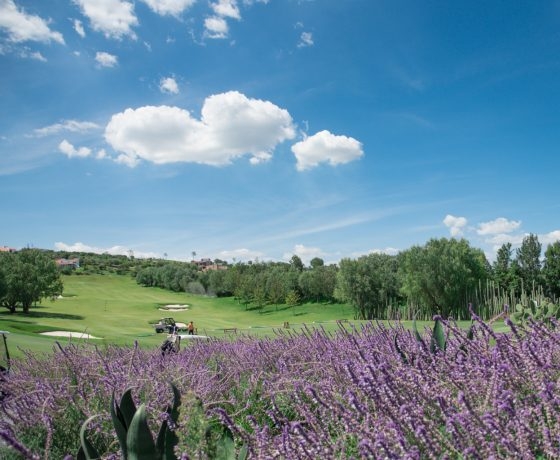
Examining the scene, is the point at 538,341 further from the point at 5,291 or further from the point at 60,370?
the point at 5,291

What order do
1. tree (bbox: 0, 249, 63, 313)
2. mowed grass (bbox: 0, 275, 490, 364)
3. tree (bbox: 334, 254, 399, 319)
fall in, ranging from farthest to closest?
tree (bbox: 334, 254, 399, 319), tree (bbox: 0, 249, 63, 313), mowed grass (bbox: 0, 275, 490, 364)

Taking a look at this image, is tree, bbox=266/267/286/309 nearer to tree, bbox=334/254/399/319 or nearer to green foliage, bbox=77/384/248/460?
tree, bbox=334/254/399/319

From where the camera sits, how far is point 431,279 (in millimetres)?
49719

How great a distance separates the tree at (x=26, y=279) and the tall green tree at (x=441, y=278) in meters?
42.3

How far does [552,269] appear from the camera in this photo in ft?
211

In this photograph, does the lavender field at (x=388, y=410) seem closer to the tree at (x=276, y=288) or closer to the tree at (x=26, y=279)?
the tree at (x=26, y=279)

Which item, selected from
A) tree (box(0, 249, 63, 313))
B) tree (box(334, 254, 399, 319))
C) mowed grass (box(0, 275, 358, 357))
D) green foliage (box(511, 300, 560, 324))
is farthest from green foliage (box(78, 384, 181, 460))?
tree (box(334, 254, 399, 319))

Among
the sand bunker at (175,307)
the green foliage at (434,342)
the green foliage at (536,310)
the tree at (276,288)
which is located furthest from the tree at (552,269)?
the green foliage at (434,342)

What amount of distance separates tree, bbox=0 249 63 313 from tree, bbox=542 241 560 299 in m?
64.8

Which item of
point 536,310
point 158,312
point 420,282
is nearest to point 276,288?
point 158,312

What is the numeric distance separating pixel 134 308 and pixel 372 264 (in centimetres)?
3386

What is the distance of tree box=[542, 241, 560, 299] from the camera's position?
207 ft

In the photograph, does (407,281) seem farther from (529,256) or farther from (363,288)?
(529,256)

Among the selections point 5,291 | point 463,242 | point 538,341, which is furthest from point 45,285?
point 538,341
